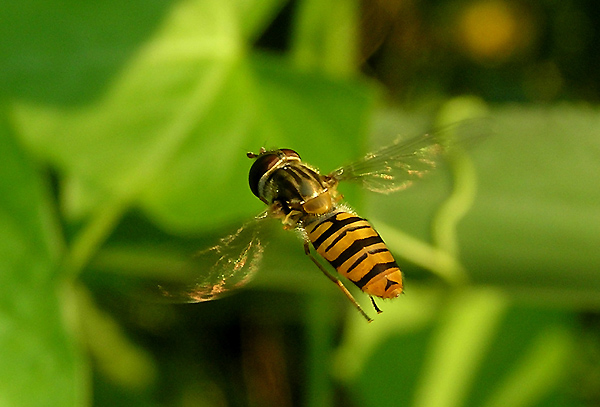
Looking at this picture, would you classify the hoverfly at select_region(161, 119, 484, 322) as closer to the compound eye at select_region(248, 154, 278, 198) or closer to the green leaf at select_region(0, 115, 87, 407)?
the compound eye at select_region(248, 154, 278, 198)

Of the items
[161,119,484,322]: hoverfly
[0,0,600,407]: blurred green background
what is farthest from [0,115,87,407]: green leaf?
[161,119,484,322]: hoverfly

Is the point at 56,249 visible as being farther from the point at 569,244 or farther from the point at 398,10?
the point at 398,10

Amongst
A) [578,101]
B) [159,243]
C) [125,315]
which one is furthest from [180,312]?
[578,101]

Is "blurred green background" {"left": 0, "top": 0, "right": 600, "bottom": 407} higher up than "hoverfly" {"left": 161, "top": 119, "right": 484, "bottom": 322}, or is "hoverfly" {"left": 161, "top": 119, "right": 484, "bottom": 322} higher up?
"blurred green background" {"left": 0, "top": 0, "right": 600, "bottom": 407}

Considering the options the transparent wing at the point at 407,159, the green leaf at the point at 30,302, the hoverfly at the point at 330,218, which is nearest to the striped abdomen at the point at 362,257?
the hoverfly at the point at 330,218

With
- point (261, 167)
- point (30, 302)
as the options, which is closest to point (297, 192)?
point (261, 167)

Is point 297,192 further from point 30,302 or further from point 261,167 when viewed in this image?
point 30,302
